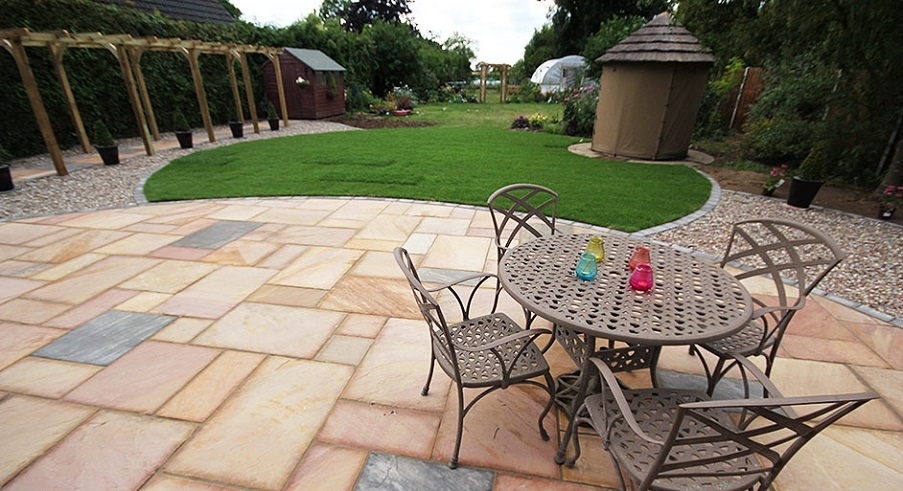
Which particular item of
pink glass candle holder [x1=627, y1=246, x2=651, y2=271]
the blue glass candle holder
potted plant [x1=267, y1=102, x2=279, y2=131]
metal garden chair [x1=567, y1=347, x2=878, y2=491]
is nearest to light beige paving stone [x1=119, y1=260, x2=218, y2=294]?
the blue glass candle holder

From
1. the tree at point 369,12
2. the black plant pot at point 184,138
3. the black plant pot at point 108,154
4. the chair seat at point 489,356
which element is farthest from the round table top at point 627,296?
the tree at point 369,12

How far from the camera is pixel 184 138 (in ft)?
28.4

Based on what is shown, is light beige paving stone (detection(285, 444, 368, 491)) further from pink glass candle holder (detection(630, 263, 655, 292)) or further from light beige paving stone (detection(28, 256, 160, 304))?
light beige paving stone (detection(28, 256, 160, 304))

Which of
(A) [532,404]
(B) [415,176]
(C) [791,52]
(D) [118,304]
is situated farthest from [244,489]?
(C) [791,52]

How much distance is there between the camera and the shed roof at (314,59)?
12797 mm

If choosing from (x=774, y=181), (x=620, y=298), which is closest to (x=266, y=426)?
(x=620, y=298)

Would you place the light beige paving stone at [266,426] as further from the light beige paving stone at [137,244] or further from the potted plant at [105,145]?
the potted plant at [105,145]

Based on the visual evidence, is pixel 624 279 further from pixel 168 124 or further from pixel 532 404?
pixel 168 124

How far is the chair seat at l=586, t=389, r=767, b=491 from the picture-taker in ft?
4.48

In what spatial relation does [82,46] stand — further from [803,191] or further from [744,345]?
[803,191]

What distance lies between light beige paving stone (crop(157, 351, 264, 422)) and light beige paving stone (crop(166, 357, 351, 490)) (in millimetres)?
64

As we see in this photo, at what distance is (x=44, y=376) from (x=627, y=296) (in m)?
3.13

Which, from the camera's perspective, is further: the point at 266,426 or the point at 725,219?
the point at 725,219

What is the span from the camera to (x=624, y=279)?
199 cm
